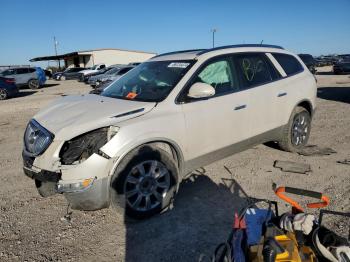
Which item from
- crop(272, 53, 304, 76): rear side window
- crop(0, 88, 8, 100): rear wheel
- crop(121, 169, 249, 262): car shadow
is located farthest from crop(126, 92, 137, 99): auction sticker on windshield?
crop(0, 88, 8, 100): rear wheel

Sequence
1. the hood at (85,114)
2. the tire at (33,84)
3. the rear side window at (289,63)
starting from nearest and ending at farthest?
the hood at (85,114) < the rear side window at (289,63) < the tire at (33,84)

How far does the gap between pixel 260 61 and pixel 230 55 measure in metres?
0.69

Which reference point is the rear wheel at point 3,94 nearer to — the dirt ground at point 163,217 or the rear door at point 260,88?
the dirt ground at point 163,217

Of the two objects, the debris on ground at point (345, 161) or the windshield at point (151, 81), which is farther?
the debris on ground at point (345, 161)

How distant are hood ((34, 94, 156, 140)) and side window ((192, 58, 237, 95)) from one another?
90cm

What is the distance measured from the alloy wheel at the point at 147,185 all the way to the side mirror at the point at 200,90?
0.90 m

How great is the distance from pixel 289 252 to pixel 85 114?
2511 mm

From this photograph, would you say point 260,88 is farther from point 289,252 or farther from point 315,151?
point 289,252

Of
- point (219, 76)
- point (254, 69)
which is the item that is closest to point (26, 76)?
point (254, 69)

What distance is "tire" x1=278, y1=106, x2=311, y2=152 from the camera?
5.31 metres

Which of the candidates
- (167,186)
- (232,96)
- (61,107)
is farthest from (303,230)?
(61,107)

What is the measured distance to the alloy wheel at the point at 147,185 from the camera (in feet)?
11.2

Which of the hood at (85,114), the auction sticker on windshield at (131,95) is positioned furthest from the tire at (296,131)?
the hood at (85,114)

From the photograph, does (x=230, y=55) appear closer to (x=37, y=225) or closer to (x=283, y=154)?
(x=283, y=154)
